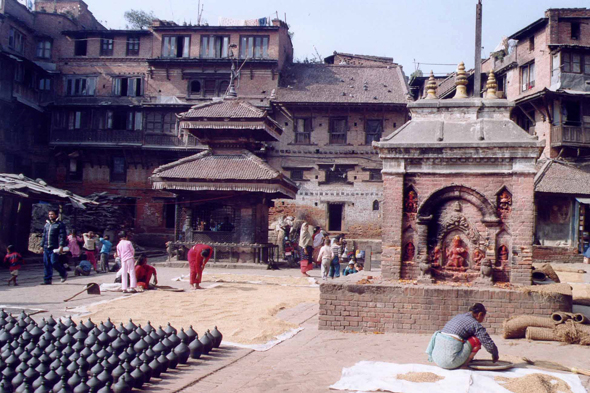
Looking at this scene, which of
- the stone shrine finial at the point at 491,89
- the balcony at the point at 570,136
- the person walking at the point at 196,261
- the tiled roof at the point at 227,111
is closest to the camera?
the stone shrine finial at the point at 491,89

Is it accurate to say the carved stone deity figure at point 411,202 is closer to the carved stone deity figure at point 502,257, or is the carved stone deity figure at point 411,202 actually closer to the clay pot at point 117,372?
the carved stone deity figure at point 502,257

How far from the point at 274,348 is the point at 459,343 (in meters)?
2.93

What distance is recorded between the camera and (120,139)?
1626 inches

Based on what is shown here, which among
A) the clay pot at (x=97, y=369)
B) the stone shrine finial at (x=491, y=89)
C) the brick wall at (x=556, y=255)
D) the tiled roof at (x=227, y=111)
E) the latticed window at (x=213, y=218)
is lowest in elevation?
the clay pot at (x=97, y=369)

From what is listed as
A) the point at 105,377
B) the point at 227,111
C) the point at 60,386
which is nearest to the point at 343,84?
the point at 227,111

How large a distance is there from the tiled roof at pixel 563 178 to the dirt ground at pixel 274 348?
64.8 feet

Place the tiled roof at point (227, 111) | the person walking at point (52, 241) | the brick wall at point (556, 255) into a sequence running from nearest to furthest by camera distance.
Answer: the person walking at point (52, 241) < the tiled roof at point (227, 111) < the brick wall at point (556, 255)

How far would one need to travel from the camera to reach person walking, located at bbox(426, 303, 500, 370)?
25.2ft

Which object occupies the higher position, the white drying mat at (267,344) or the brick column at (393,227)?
the brick column at (393,227)

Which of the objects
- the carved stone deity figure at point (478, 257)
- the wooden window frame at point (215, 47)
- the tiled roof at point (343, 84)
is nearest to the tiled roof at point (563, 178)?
the tiled roof at point (343, 84)

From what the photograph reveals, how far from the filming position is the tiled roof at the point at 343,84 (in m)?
39.3

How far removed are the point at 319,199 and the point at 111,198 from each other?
1406cm

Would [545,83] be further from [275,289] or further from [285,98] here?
[275,289]

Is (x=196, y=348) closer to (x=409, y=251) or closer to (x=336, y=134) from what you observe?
(x=409, y=251)
